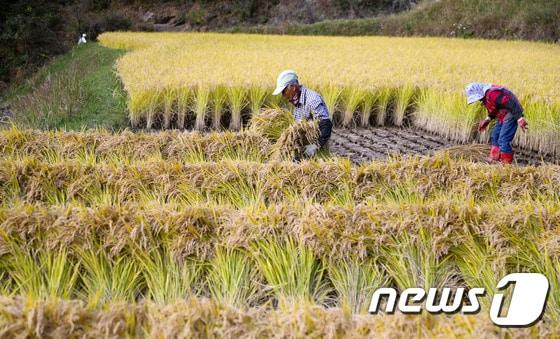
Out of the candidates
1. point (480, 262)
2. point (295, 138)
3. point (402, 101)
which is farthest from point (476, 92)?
point (480, 262)

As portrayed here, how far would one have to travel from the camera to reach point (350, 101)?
6883mm

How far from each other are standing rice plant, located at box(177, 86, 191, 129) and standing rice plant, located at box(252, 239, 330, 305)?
13.8ft

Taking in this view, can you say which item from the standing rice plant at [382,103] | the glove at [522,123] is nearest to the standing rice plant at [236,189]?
the glove at [522,123]

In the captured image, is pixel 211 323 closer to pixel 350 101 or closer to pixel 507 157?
pixel 507 157

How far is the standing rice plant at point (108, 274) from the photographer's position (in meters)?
2.78

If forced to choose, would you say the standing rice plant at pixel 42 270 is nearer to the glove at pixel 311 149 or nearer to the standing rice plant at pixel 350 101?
the glove at pixel 311 149

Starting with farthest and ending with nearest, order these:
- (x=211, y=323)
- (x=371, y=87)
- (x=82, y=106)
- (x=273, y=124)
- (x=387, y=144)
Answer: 1. (x=82, y=106)
2. (x=371, y=87)
3. (x=387, y=144)
4. (x=273, y=124)
5. (x=211, y=323)

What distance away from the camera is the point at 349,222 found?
3.01 meters

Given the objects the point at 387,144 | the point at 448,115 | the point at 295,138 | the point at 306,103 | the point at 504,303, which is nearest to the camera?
the point at 504,303

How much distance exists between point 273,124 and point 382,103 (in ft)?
7.93

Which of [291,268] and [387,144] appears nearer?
[291,268]

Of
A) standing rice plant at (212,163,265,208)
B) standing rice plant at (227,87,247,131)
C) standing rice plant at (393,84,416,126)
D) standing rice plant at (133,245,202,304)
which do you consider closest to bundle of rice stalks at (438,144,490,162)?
standing rice plant at (393,84,416,126)

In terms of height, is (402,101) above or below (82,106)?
Result: above

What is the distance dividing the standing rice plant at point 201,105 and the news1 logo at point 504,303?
189 inches
